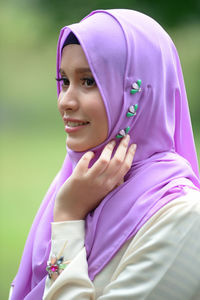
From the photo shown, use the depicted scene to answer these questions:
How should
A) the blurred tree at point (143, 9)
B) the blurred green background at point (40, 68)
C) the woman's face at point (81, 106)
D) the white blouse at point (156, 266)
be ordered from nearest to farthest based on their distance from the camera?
the white blouse at point (156, 266)
the woman's face at point (81, 106)
the blurred green background at point (40, 68)
the blurred tree at point (143, 9)

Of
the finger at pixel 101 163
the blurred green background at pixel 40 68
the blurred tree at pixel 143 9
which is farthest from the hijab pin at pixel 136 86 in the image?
the blurred tree at pixel 143 9

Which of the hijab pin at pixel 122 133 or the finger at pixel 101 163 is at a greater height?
the hijab pin at pixel 122 133

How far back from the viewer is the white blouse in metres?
1.00

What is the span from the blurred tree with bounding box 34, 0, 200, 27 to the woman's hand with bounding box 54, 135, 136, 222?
875 centimetres

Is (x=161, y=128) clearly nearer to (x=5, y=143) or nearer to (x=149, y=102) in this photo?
(x=149, y=102)

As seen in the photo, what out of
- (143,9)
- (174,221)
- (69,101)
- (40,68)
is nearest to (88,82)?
(69,101)

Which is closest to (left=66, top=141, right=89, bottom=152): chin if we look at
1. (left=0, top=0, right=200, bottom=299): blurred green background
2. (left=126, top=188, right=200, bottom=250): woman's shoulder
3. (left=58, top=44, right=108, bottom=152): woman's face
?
(left=58, top=44, right=108, bottom=152): woman's face

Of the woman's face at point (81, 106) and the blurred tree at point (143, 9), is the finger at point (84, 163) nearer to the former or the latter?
the woman's face at point (81, 106)

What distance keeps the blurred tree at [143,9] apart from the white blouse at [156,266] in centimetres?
887

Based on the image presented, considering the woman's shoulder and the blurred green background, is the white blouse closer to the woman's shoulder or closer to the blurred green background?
the woman's shoulder

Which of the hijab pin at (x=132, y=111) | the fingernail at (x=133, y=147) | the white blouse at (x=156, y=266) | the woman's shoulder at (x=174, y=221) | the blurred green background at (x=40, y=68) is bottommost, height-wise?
the blurred green background at (x=40, y=68)

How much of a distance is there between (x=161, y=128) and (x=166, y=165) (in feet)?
0.30

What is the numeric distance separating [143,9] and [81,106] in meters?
9.04

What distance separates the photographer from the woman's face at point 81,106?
1.11m
